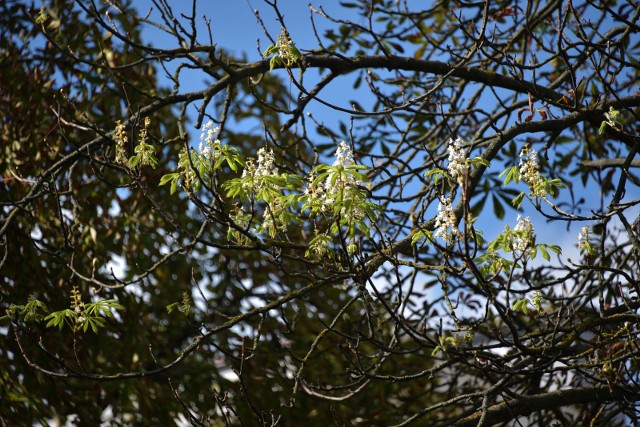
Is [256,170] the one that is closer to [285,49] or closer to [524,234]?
[285,49]

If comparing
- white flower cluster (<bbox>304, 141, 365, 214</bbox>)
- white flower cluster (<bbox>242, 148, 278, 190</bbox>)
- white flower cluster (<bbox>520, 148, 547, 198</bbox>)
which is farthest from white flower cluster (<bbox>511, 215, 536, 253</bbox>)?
white flower cluster (<bbox>242, 148, 278, 190</bbox>)

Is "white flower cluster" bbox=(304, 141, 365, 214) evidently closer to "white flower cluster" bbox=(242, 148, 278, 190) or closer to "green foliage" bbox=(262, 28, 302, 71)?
"white flower cluster" bbox=(242, 148, 278, 190)

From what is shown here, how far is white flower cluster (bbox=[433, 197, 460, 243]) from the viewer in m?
2.48

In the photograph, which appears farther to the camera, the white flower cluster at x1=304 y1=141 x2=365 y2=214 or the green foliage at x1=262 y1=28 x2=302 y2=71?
the green foliage at x1=262 y1=28 x2=302 y2=71

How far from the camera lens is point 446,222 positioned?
101 inches

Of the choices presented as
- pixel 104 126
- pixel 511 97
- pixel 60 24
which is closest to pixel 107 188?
pixel 104 126

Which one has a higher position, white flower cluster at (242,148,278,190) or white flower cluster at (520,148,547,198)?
white flower cluster at (242,148,278,190)

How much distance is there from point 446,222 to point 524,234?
0.34m

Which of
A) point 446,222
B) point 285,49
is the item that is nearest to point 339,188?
point 446,222

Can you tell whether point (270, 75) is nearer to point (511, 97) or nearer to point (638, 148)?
point (511, 97)

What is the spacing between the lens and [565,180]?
5.84 meters

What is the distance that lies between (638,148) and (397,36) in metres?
2.17

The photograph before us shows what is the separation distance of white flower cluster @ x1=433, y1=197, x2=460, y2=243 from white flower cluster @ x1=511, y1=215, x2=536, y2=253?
10.2 inches

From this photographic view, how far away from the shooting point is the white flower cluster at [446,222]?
97.8 inches
